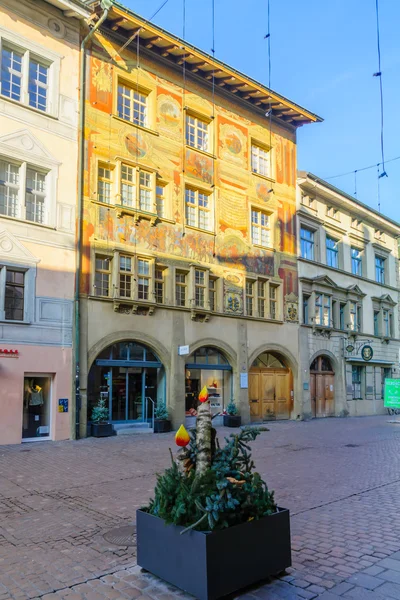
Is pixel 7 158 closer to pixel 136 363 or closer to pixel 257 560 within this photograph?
pixel 136 363

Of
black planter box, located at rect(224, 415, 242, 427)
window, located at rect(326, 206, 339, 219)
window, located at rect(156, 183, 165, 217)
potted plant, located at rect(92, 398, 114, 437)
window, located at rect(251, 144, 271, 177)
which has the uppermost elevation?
window, located at rect(251, 144, 271, 177)

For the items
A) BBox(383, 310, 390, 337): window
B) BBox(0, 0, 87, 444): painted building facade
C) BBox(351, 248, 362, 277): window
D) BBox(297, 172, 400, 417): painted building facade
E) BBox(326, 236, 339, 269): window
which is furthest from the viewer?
BBox(383, 310, 390, 337): window

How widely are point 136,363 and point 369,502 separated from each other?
1249cm

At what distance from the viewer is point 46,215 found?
58.7 ft

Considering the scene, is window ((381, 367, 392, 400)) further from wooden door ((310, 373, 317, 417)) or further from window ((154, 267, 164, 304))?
window ((154, 267, 164, 304))

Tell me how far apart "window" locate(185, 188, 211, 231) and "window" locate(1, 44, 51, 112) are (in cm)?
699

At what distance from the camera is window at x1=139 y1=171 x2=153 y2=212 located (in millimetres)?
20906

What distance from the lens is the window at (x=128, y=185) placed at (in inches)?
797

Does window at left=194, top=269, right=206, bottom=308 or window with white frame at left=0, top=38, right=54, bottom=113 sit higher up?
window with white frame at left=0, top=38, right=54, bottom=113

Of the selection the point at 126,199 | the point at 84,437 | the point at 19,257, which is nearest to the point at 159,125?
the point at 126,199

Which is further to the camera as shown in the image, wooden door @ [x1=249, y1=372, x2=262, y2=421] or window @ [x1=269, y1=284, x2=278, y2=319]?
window @ [x1=269, y1=284, x2=278, y2=319]

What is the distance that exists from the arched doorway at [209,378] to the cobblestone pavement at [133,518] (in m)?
6.43

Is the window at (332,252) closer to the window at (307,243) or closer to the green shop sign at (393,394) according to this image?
the window at (307,243)

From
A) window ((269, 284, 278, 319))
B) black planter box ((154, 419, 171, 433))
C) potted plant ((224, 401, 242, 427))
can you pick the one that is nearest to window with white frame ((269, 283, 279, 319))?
window ((269, 284, 278, 319))
